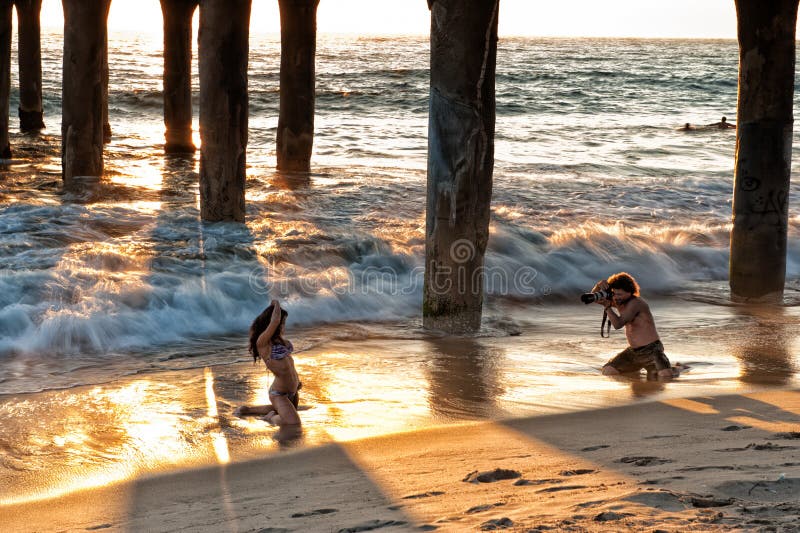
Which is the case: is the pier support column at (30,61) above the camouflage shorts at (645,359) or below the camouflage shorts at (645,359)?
above

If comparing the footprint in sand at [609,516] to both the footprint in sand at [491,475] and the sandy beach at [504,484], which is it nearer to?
the sandy beach at [504,484]

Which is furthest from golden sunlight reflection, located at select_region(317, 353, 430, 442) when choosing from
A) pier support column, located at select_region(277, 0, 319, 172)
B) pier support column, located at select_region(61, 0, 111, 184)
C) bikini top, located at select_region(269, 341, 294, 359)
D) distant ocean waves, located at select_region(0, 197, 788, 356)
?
pier support column, located at select_region(277, 0, 319, 172)

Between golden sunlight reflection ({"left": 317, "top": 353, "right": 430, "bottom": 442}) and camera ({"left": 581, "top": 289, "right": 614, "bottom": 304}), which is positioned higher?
camera ({"left": 581, "top": 289, "right": 614, "bottom": 304})

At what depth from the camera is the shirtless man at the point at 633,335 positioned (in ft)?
19.3

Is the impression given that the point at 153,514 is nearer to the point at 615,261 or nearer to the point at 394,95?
the point at 615,261

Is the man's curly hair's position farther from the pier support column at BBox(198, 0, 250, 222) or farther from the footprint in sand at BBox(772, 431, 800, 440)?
the pier support column at BBox(198, 0, 250, 222)

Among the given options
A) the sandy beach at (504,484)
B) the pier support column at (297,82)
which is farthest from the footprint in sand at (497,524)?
the pier support column at (297,82)

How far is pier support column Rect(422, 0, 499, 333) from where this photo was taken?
20.2ft

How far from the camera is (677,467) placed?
12.6 feet

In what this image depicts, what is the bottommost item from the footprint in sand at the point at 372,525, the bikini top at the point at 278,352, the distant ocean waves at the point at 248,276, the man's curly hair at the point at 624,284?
the distant ocean waves at the point at 248,276

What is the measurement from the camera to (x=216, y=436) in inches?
185

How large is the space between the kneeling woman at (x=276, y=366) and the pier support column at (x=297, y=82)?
26.7ft

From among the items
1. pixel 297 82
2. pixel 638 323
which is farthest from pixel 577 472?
pixel 297 82

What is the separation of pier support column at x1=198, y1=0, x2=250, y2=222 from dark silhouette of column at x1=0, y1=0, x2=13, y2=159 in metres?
5.62
